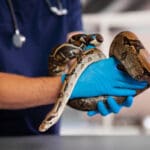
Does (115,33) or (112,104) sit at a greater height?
(112,104)

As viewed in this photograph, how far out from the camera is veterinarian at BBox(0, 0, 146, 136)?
928mm

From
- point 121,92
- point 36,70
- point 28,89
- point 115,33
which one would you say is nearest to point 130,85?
point 121,92

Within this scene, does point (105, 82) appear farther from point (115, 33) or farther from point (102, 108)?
point (115, 33)

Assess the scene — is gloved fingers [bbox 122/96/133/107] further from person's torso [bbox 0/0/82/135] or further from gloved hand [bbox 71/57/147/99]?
person's torso [bbox 0/0/82/135]

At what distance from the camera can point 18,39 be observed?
1.11m

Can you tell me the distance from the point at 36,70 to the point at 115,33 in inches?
41.6

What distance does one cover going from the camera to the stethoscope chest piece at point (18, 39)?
3.63 ft

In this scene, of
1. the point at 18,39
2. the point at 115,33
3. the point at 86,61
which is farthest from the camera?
the point at 115,33

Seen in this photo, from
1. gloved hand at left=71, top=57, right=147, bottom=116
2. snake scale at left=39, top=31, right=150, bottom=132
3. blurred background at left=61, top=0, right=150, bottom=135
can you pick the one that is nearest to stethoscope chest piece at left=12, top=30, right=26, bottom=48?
snake scale at left=39, top=31, right=150, bottom=132

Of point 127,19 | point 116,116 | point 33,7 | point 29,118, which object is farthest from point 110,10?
point 29,118

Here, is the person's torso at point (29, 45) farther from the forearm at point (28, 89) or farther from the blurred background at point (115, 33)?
the blurred background at point (115, 33)

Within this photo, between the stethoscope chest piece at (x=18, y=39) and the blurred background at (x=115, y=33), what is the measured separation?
1.02 meters

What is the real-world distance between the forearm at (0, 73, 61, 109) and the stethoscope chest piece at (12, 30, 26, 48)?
182 mm

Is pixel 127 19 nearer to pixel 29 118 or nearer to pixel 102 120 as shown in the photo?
pixel 102 120
